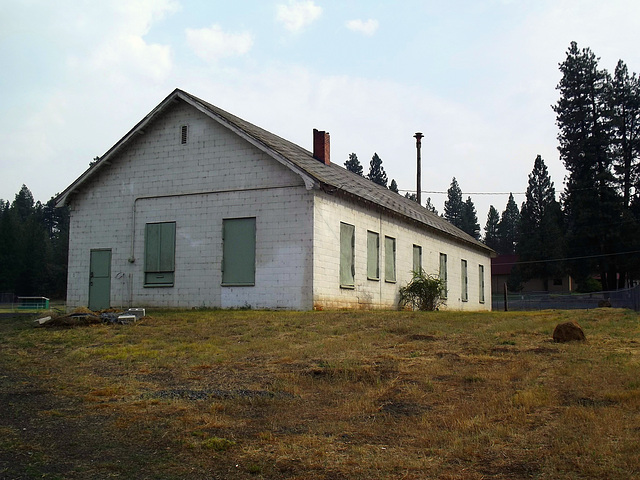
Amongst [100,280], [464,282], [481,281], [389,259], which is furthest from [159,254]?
[481,281]

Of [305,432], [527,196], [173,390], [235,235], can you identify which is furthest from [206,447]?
[527,196]

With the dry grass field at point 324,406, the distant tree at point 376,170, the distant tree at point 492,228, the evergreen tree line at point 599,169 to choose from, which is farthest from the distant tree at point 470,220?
the dry grass field at point 324,406

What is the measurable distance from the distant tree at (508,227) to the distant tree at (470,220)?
7.26 meters

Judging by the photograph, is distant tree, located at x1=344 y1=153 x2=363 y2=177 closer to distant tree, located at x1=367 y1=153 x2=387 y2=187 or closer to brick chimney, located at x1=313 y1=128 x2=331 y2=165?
distant tree, located at x1=367 y1=153 x2=387 y2=187

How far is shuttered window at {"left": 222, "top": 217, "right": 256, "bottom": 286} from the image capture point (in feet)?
69.5

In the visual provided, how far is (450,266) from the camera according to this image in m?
33.8

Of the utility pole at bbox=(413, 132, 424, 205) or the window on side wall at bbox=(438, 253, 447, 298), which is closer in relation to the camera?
the window on side wall at bbox=(438, 253, 447, 298)

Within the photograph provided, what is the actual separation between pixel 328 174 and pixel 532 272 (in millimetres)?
49932

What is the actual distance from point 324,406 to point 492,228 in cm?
12823

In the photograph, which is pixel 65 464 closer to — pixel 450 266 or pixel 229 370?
pixel 229 370

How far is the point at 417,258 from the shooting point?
94.8ft

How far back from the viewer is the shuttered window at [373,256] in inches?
947

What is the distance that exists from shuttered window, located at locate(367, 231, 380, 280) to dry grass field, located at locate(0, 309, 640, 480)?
9.51 metres

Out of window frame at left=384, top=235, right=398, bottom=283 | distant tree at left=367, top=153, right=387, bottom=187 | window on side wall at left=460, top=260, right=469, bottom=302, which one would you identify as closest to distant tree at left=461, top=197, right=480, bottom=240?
distant tree at left=367, top=153, right=387, bottom=187
